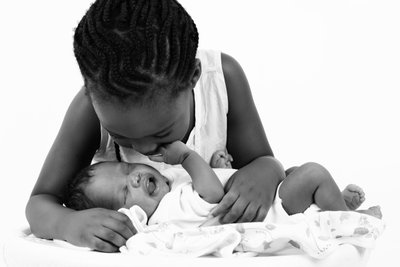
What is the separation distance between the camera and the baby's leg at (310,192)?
1335mm

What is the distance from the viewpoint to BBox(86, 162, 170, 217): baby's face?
1.37 metres

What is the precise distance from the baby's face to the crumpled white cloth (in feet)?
0.41

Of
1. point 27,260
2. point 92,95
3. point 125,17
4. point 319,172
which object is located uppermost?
point 125,17

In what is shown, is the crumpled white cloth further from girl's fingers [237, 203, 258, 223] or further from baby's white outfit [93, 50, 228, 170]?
baby's white outfit [93, 50, 228, 170]

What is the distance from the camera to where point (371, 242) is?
1214 mm

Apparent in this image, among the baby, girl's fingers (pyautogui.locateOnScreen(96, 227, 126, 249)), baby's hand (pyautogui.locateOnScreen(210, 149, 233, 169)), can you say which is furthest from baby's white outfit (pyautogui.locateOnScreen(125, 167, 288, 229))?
baby's hand (pyautogui.locateOnScreen(210, 149, 233, 169))

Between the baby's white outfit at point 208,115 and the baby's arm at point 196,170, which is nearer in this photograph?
the baby's arm at point 196,170

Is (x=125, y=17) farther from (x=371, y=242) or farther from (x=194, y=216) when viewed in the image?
(x=371, y=242)

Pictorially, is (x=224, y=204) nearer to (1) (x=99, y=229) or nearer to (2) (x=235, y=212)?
(2) (x=235, y=212)

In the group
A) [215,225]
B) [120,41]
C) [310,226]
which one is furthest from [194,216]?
[120,41]

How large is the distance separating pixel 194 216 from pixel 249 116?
16.2 inches

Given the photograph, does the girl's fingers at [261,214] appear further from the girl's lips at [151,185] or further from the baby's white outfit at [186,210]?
the girl's lips at [151,185]

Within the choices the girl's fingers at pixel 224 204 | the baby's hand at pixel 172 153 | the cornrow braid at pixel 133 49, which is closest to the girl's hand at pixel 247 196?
the girl's fingers at pixel 224 204

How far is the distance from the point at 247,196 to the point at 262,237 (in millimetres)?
166
